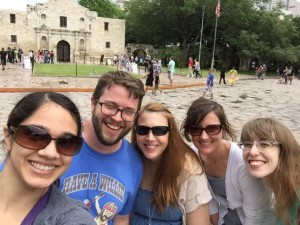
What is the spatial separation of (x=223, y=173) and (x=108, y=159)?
3.69 feet

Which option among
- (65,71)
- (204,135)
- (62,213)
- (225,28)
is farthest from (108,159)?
(225,28)

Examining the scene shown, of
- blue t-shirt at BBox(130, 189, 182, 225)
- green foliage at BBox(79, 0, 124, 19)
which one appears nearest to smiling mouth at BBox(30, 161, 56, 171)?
blue t-shirt at BBox(130, 189, 182, 225)

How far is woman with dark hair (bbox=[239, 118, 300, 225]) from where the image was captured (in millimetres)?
2504

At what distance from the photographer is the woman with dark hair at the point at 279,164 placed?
2.50 metres

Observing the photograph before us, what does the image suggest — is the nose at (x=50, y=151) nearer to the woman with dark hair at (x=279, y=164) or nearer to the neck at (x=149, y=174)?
the neck at (x=149, y=174)

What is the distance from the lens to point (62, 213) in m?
1.57

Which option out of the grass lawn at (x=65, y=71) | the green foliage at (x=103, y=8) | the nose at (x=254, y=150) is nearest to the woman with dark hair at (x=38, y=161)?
the nose at (x=254, y=150)

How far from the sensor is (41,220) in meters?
1.52

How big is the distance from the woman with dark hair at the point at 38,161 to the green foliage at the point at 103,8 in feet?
208

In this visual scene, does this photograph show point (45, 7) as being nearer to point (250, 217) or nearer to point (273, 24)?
point (273, 24)

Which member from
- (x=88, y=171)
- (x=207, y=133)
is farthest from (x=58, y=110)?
(x=207, y=133)

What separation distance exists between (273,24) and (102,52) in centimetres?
2479

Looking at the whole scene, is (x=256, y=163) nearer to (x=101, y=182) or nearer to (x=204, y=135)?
(x=204, y=135)

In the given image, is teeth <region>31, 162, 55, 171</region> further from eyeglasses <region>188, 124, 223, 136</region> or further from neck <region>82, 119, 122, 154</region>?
eyeglasses <region>188, 124, 223, 136</region>
